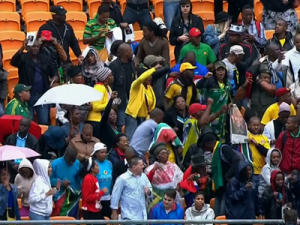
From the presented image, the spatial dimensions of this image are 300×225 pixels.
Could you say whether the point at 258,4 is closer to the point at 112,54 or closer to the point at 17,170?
the point at 112,54

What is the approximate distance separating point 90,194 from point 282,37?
5.73 meters

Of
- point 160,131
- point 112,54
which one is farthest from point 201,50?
point 160,131

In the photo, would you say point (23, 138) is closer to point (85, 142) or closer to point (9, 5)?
point (85, 142)

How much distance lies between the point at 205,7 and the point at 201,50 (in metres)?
2.63

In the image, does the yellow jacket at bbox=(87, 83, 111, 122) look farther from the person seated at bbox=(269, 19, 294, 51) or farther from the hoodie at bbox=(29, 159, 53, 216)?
the person seated at bbox=(269, 19, 294, 51)

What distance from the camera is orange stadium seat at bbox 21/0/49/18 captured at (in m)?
27.6

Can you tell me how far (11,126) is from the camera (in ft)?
75.4

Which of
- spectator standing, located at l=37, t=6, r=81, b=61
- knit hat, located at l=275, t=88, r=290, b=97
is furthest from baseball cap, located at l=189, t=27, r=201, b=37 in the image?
knit hat, located at l=275, t=88, r=290, b=97

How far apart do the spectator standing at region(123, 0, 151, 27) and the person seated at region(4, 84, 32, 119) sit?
3.38 m

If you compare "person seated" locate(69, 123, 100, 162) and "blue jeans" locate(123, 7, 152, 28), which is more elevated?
"blue jeans" locate(123, 7, 152, 28)

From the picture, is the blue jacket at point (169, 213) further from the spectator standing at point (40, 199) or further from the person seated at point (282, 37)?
the person seated at point (282, 37)

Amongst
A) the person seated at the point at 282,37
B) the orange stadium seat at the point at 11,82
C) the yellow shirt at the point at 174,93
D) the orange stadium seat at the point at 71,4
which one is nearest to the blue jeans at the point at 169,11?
the orange stadium seat at the point at 71,4

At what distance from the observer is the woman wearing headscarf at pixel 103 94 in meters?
23.9

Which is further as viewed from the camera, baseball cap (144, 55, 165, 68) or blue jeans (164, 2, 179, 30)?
blue jeans (164, 2, 179, 30)
